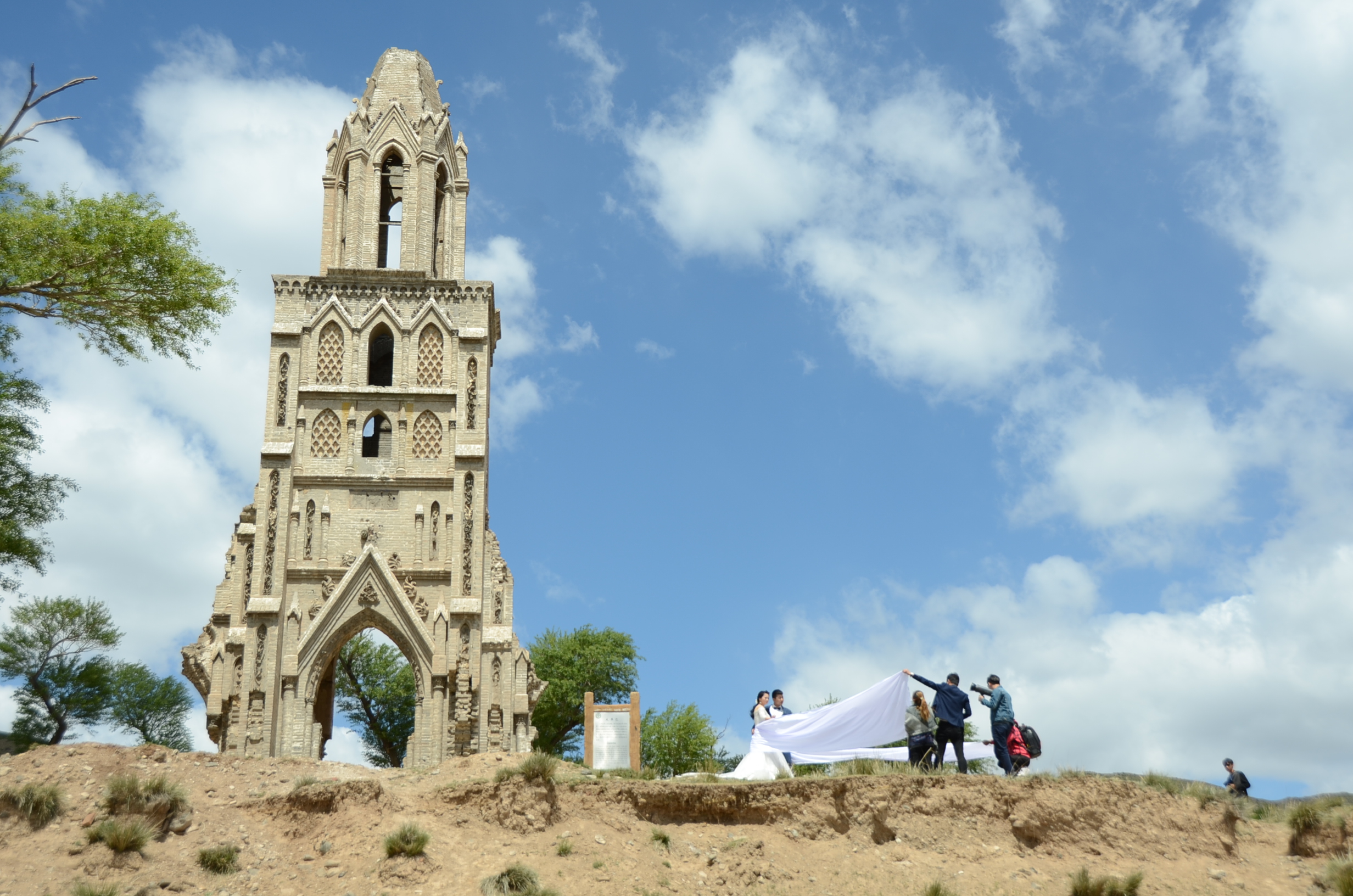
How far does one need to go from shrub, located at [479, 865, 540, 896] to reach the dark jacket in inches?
270

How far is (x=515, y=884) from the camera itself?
19312 mm

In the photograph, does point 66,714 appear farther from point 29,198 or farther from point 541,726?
point 29,198

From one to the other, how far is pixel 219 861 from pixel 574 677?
34.0 meters

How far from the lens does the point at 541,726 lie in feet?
170

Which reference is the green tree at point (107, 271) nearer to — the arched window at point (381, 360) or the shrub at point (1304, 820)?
the arched window at point (381, 360)

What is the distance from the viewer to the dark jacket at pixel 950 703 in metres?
20.9

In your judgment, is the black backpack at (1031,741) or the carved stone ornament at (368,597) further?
the carved stone ornament at (368,597)

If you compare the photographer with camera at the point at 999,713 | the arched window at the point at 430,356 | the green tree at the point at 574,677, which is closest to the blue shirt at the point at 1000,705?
the photographer with camera at the point at 999,713

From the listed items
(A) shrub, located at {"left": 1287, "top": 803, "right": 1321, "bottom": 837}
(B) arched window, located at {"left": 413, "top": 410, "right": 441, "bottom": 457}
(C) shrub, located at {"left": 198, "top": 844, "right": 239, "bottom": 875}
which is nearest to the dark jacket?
(A) shrub, located at {"left": 1287, "top": 803, "right": 1321, "bottom": 837}

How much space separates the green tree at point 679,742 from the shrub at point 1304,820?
26144 millimetres

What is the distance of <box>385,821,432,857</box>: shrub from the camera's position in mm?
19922

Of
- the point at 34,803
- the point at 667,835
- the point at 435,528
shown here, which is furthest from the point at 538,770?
the point at 435,528

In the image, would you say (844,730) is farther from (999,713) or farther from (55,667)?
(55,667)

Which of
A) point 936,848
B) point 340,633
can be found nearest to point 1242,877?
point 936,848
